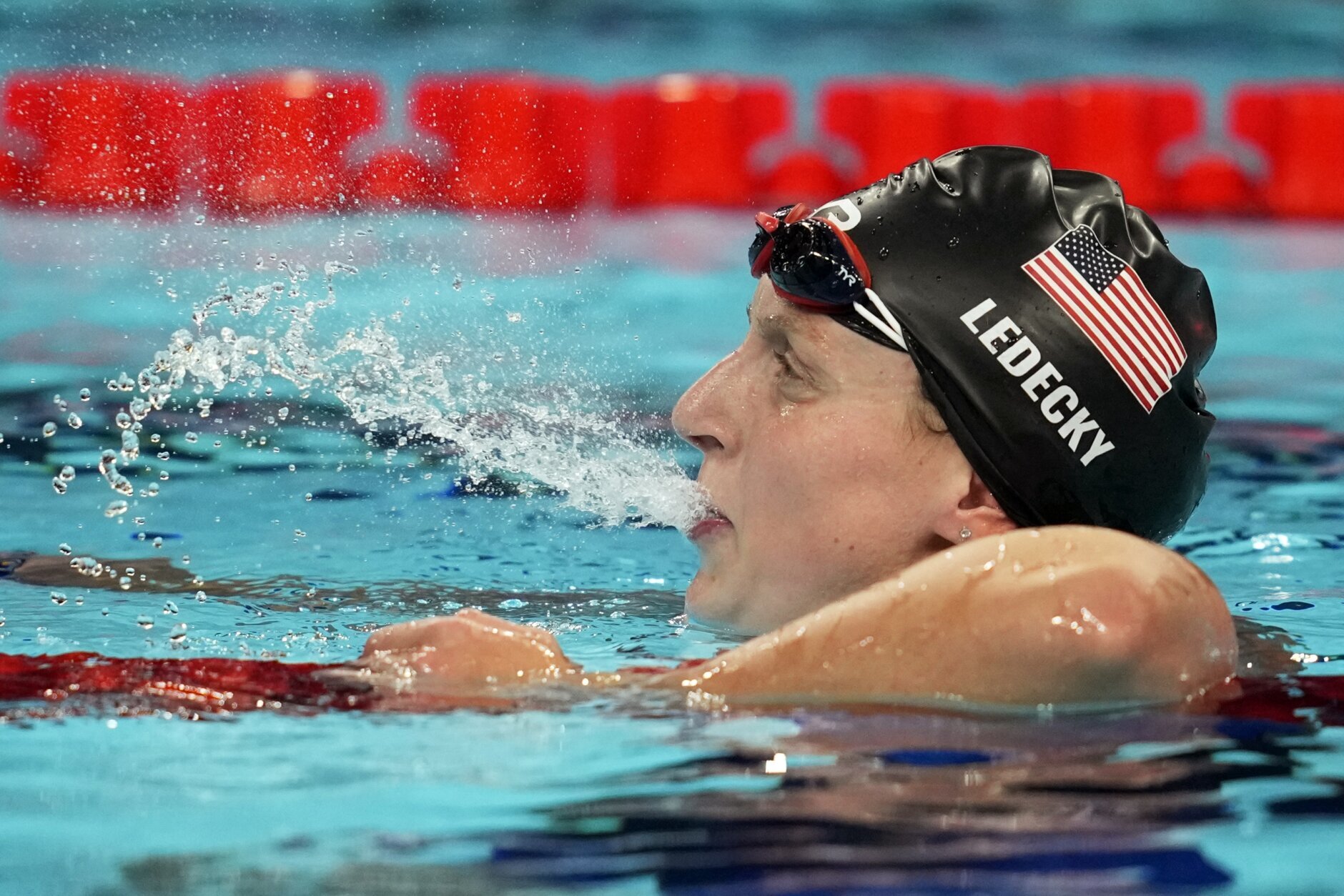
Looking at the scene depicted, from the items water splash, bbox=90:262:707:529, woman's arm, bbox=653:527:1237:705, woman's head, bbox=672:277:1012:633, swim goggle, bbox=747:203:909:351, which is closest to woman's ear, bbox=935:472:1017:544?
woman's head, bbox=672:277:1012:633

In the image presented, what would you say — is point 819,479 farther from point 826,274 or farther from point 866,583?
point 826,274

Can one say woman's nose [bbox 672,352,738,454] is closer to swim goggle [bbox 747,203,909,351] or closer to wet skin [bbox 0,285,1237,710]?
wet skin [bbox 0,285,1237,710]

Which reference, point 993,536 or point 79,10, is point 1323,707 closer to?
point 993,536

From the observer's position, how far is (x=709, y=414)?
2.14m

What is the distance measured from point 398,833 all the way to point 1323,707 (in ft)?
3.61

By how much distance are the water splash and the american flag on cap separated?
0.86 meters

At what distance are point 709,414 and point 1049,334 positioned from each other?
1.47 ft

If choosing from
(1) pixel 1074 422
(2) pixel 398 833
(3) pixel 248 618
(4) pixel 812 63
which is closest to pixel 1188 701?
(1) pixel 1074 422

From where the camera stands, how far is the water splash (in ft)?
10.7

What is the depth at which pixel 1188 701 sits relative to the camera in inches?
70.4

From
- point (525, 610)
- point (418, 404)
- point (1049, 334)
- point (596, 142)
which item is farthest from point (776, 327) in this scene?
point (596, 142)

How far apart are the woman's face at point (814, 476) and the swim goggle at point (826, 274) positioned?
0.03 meters

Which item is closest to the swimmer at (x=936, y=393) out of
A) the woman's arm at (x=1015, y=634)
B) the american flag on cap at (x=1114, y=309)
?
the american flag on cap at (x=1114, y=309)

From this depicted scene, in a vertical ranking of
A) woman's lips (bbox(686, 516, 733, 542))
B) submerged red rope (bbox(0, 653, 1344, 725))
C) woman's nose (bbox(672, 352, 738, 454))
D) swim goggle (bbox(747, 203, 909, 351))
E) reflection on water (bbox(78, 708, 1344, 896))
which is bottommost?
reflection on water (bbox(78, 708, 1344, 896))
